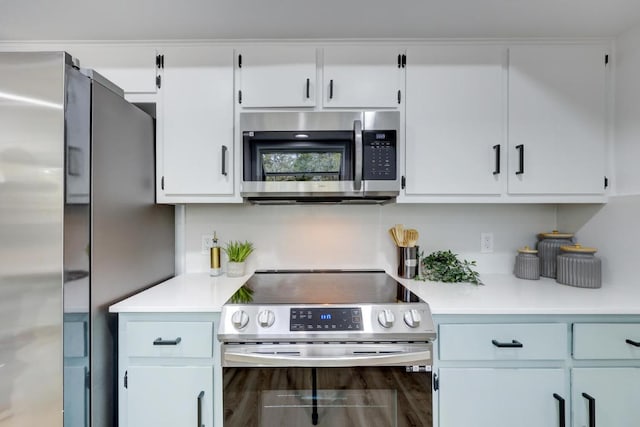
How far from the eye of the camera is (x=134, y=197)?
145 centimetres

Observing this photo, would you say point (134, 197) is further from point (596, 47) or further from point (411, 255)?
point (596, 47)

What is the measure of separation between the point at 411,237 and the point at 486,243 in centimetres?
52

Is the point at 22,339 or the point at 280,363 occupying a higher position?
the point at 22,339

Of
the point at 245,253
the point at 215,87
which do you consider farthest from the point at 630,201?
the point at 215,87

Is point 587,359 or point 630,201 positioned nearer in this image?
point 587,359

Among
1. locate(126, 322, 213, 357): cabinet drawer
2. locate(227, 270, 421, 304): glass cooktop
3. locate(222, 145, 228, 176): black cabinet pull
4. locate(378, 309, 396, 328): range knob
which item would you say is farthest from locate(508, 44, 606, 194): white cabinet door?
locate(126, 322, 213, 357): cabinet drawer

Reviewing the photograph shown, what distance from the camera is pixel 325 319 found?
1195 millimetres

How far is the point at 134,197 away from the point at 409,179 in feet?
4.51

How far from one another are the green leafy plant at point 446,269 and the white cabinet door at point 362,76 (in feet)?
2.93

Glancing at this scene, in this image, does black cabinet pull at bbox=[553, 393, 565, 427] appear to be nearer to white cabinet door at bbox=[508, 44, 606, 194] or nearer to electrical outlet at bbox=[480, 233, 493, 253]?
electrical outlet at bbox=[480, 233, 493, 253]

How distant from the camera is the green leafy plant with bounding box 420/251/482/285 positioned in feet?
5.41

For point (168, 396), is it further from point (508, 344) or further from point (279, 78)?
point (279, 78)

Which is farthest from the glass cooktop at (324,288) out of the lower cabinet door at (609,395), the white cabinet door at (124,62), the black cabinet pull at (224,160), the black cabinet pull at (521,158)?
the white cabinet door at (124,62)

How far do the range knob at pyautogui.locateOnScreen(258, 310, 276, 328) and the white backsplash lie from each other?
71cm
